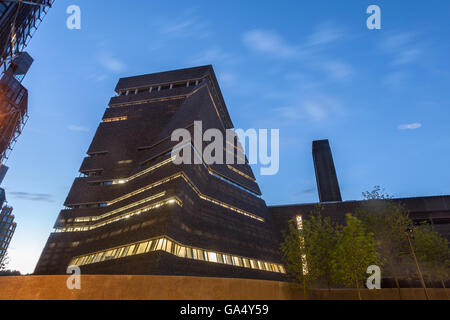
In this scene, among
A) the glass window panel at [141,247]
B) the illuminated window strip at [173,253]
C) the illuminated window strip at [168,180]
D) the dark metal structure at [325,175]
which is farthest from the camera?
the dark metal structure at [325,175]

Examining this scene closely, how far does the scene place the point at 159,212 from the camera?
110ft

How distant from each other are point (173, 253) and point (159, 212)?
Result: 6500mm

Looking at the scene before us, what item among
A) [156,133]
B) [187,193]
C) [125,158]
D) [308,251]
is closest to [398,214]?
[308,251]

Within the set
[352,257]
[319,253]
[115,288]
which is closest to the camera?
[115,288]

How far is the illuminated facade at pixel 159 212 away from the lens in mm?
31906

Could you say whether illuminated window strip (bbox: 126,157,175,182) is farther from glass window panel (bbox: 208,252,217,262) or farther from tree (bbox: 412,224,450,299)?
tree (bbox: 412,224,450,299)

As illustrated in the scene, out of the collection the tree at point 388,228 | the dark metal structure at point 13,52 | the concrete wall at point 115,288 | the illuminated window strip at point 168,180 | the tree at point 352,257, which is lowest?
the concrete wall at point 115,288

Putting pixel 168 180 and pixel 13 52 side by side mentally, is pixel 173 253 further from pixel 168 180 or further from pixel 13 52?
pixel 13 52

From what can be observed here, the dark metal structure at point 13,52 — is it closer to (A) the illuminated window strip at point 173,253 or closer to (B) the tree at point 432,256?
(A) the illuminated window strip at point 173,253

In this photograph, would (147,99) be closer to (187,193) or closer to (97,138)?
(97,138)

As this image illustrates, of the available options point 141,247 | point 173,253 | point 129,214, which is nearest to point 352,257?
point 173,253

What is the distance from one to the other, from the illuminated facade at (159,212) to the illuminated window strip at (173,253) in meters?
0.16

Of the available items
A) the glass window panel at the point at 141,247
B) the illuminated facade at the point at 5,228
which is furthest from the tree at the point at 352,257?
the illuminated facade at the point at 5,228

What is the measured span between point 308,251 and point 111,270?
88.1 ft
